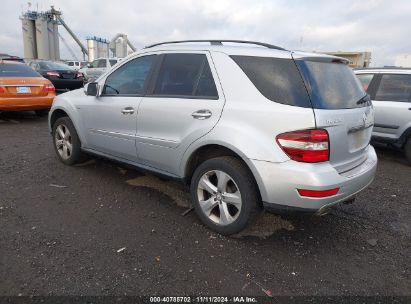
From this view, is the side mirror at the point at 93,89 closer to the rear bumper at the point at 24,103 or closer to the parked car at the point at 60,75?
the rear bumper at the point at 24,103

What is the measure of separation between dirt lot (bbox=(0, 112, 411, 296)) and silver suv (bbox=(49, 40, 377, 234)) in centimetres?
39

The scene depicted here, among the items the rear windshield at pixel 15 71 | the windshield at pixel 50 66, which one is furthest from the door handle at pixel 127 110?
the windshield at pixel 50 66

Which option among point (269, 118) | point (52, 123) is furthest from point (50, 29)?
point (269, 118)

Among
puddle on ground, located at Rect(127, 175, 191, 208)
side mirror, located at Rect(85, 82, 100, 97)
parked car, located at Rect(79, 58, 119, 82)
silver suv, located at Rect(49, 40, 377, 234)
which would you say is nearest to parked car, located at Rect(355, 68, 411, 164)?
silver suv, located at Rect(49, 40, 377, 234)

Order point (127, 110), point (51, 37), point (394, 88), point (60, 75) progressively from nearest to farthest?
point (127, 110)
point (394, 88)
point (60, 75)
point (51, 37)

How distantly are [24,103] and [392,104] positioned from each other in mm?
7657

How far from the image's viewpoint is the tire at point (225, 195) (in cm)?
281

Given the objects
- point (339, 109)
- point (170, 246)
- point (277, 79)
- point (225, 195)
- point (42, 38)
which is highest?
point (42, 38)

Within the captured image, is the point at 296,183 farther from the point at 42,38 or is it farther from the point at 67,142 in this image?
the point at 42,38

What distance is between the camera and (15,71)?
8.01 meters

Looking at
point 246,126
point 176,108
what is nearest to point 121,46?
point 176,108

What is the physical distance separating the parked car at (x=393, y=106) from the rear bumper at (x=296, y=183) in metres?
3.52

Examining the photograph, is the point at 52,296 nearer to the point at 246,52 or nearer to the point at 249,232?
the point at 249,232

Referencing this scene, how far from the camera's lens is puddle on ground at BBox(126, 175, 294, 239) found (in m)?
3.19
